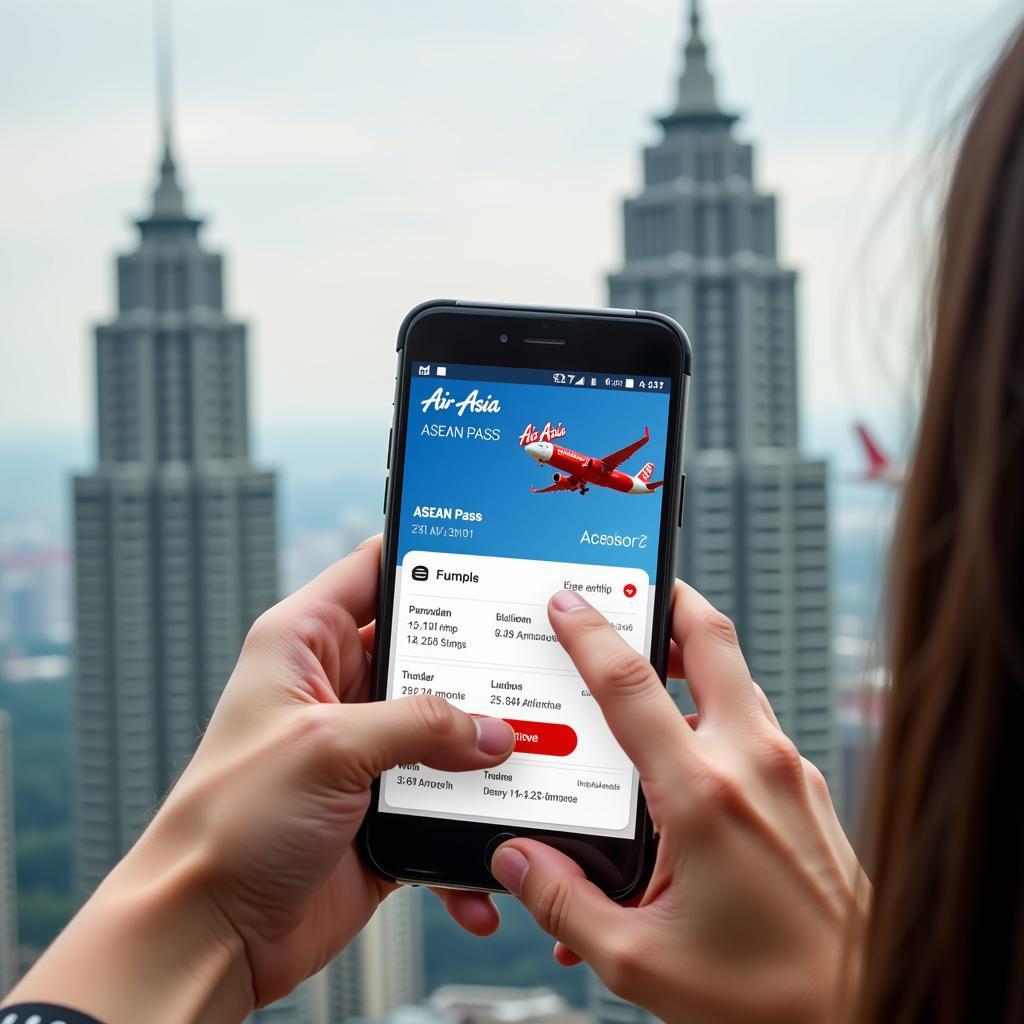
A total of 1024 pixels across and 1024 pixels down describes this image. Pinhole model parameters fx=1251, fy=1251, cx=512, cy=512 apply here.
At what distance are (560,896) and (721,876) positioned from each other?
0.45ft

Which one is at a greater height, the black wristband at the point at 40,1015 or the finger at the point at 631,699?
the finger at the point at 631,699

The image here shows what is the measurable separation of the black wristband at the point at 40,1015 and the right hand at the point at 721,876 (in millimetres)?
237

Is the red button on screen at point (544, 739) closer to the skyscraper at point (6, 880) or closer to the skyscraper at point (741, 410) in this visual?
the skyscraper at point (6, 880)

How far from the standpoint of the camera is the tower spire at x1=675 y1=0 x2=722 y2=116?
12180mm

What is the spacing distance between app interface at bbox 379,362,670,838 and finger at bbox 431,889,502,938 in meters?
0.05

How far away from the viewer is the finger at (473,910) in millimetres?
758

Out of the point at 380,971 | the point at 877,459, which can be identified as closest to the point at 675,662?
the point at 877,459

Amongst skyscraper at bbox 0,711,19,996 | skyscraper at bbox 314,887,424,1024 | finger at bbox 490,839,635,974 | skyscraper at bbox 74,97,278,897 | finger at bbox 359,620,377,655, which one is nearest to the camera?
finger at bbox 490,839,635,974

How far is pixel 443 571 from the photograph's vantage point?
2.60 ft

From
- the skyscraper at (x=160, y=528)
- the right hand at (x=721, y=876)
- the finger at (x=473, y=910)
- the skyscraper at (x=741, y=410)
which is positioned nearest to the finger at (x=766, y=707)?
the right hand at (x=721, y=876)


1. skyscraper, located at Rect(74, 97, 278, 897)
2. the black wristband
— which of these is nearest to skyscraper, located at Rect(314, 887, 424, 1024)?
skyscraper, located at Rect(74, 97, 278, 897)

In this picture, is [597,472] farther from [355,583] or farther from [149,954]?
[149,954]

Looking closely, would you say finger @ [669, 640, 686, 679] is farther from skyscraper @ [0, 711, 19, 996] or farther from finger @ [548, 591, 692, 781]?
skyscraper @ [0, 711, 19, 996]

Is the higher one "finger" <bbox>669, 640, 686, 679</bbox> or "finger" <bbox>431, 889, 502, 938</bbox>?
"finger" <bbox>669, 640, 686, 679</bbox>
